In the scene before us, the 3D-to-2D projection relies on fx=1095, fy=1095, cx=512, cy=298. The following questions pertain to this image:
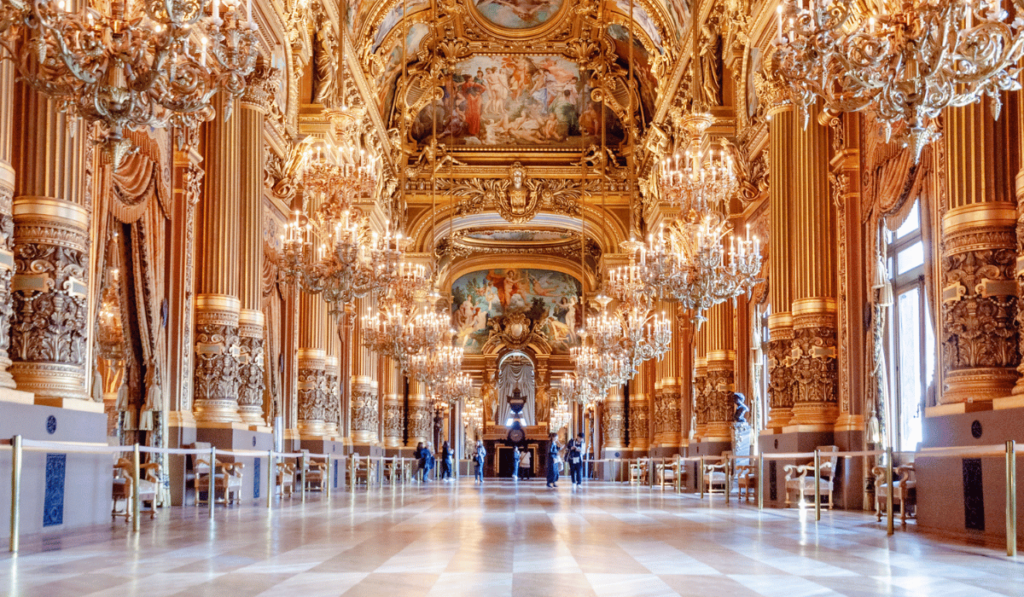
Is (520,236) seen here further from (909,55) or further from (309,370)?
(909,55)

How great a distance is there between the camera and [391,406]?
118 ft

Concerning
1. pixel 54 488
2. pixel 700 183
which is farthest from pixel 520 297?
pixel 54 488

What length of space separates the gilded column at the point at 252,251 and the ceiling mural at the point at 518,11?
12.3 meters

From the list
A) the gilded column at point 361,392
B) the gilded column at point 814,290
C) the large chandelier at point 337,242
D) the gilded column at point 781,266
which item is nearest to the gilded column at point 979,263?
the gilded column at point 814,290

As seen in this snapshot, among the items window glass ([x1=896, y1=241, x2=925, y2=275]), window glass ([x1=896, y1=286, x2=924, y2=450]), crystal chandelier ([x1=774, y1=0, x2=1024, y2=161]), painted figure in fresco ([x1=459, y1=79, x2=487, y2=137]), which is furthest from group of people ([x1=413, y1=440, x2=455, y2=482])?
crystal chandelier ([x1=774, y1=0, x2=1024, y2=161])

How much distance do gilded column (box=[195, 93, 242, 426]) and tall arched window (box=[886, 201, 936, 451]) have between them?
957 cm

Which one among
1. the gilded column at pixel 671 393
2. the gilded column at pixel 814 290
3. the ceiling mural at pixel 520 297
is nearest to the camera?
the gilded column at pixel 814 290

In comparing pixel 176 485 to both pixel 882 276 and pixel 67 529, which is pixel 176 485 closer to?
pixel 67 529

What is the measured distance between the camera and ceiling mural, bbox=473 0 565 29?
2873cm

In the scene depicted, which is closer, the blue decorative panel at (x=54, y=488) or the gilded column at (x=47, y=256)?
the blue decorative panel at (x=54, y=488)

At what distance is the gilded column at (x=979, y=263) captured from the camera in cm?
1005

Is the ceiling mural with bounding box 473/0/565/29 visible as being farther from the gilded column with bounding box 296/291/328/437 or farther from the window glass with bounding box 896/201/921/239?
the window glass with bounding box 896/201/921/239

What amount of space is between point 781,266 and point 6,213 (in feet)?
38.0

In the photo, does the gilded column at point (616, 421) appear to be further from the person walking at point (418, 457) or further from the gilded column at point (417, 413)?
the person walking at point (418, 457)
